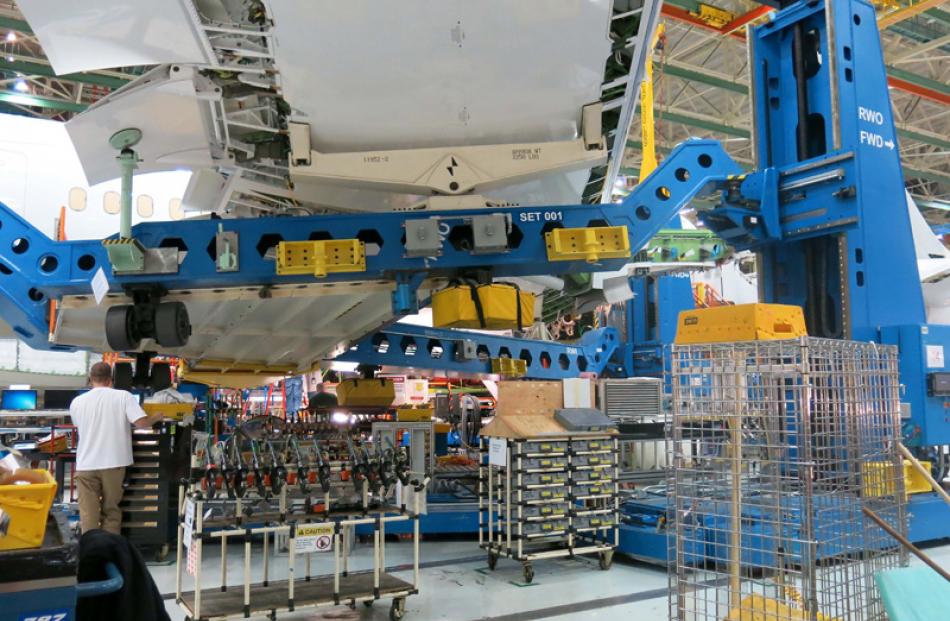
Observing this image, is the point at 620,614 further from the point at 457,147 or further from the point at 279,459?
the point at 457,147

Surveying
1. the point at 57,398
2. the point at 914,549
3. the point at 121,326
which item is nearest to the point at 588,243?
the point at 914,549

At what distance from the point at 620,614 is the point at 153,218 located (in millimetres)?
6878

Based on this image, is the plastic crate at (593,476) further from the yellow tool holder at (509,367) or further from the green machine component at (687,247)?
the green machine component at (687,247)

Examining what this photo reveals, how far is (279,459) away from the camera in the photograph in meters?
5.13

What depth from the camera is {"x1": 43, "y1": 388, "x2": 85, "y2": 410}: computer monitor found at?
14289 millimetres

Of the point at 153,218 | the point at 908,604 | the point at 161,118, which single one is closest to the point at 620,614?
the point at 908,604

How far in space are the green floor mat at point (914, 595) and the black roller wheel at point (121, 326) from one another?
4.34 meters

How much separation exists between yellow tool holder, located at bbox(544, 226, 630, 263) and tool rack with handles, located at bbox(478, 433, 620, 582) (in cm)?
190

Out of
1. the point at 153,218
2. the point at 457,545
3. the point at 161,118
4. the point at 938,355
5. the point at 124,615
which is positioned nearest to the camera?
the point at 124,615

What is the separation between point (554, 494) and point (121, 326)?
356 cm

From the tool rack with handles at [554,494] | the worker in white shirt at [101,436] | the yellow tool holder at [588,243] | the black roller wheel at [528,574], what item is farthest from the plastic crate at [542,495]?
the worker in white shirt at [101,436]

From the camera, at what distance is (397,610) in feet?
16.3

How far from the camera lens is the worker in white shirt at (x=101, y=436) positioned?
6.23m

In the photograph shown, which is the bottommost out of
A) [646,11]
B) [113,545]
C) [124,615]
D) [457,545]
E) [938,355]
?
[457,545]
